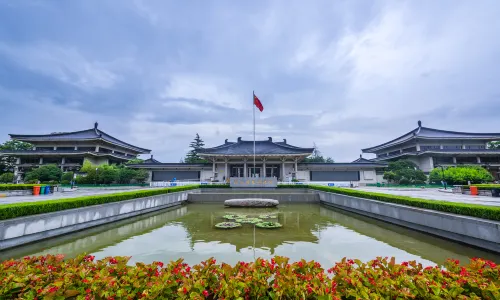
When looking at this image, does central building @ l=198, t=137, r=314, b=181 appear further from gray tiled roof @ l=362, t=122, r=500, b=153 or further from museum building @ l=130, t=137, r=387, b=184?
gray tiled roof @ l=362, t=122, r=500, b=153

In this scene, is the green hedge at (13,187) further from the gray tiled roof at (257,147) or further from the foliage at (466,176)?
the foliage at (466,176)

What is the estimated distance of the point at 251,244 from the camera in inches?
234

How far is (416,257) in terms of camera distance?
203 inches

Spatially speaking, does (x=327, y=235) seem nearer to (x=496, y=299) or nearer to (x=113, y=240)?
(x=496, y=299)

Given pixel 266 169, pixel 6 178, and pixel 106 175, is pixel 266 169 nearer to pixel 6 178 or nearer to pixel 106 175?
pixel 106 175

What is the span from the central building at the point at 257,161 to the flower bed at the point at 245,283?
24.8 metres

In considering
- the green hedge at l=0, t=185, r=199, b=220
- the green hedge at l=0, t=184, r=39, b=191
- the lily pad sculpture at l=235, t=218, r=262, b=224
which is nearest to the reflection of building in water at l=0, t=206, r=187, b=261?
the green hedge at l=0, t=185, r=199, b=220

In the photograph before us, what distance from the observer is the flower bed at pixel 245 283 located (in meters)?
2.03

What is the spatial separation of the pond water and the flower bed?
2531 mm

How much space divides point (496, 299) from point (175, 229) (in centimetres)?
761

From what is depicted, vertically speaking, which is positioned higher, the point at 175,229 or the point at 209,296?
the point at 209,296

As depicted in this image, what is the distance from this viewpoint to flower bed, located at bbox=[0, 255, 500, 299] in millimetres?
2027

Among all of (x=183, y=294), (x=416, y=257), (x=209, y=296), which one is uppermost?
(x=183, y=294)

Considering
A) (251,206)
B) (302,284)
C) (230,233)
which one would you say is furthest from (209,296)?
(251,206)
